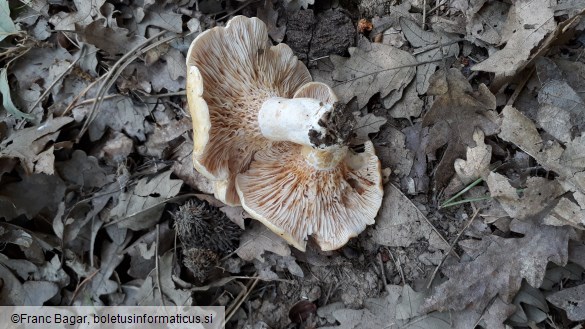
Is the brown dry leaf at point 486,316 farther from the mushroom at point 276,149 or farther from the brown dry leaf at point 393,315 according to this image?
the mushroom at point 276,149

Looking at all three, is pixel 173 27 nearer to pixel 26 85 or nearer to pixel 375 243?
pixel 26 85

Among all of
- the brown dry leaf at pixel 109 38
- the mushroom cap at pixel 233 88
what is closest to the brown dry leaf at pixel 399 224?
the mushroom cap at pixel 233 88

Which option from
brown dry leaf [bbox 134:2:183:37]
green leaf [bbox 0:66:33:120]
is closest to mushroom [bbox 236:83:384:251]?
brown dry leaf [bbox 134:2:183:37]

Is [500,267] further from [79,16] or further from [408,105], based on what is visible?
[79,16]

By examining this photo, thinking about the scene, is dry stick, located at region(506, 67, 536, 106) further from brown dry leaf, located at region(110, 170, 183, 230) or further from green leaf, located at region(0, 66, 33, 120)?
green leaf, located at region(0, 66, 33, 120)

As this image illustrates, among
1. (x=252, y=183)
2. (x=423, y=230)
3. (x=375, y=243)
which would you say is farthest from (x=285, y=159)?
(x=423, y=230)

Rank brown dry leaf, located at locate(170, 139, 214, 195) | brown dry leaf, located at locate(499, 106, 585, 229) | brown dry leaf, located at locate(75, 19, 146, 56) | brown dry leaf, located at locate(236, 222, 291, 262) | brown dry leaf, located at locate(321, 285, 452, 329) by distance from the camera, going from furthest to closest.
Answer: brown dry leaf, located at locate(75, 19, 146, 56) < brown dry leaf, located at locate(170, 139, 214, 195) < brown dry leaf, located at locate(236, 222, 291, 262) < brown dry leaf, located at locate(321, 285, 452, 329) < brown dry leaf, located at locate(499, 106, 585, 229)
